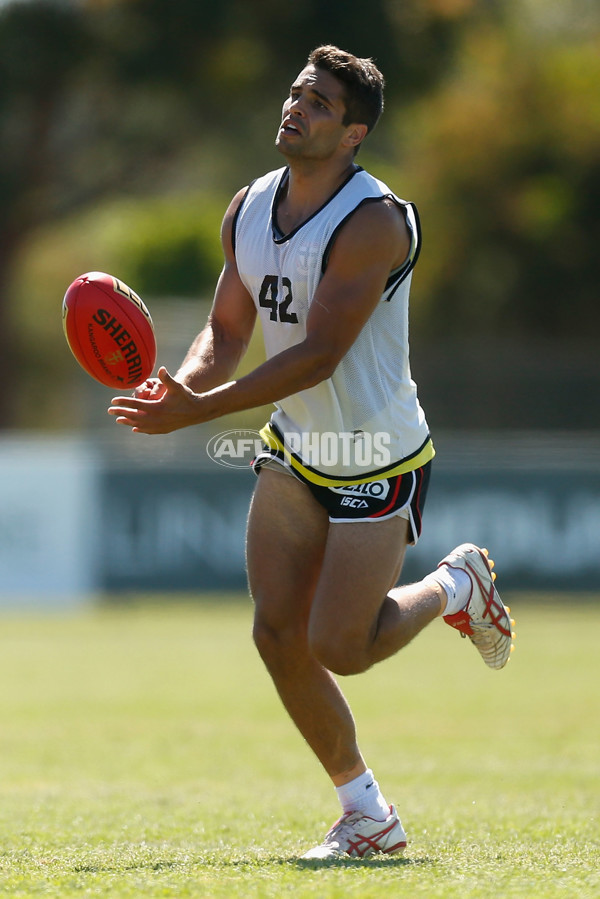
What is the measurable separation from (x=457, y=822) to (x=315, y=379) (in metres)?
2.30

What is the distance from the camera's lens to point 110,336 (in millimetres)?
5473

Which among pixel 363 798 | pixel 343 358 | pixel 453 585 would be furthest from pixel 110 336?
pixel 363 798

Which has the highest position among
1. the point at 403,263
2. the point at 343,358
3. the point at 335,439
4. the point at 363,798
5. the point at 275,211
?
the point at 275,211

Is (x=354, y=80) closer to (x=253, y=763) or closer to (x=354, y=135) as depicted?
(x=354, y=135)

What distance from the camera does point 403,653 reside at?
1436 cm

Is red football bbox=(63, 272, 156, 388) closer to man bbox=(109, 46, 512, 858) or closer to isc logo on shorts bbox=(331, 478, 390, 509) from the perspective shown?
man bbox=(109, 46, 512, 858)

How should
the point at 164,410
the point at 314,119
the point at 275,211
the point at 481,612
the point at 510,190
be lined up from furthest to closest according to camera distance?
the point at 510,190 < the point at 481,612 < the point at 275,211 < the point at 314,119 < the point at 164,410

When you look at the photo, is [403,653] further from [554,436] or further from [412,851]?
[412,851]

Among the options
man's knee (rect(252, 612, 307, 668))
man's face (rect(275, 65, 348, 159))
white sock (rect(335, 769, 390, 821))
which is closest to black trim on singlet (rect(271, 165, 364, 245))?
man's face (rect(275, 65, 348, 159))

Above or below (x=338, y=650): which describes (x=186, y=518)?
below

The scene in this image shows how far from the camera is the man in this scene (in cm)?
511

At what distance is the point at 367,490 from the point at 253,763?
3.98m

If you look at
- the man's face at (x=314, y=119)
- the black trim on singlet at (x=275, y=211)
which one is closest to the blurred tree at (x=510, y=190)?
the black trim on singlet at (x=275, y=211)

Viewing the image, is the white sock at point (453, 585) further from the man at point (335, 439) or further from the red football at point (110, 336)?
the red football at point (110, 336)
